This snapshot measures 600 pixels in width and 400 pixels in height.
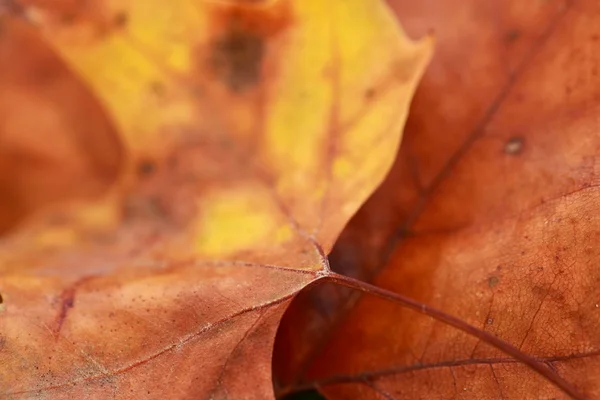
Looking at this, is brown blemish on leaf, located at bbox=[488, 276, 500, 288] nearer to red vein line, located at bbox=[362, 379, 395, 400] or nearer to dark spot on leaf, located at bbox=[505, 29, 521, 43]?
red vein line, located at bbox=[362, 379, 395, 400]

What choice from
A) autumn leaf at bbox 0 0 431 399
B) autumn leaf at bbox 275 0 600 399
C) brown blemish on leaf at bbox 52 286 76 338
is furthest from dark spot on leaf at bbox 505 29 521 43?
brown blemish on leaf at bbox 52 286 76 338

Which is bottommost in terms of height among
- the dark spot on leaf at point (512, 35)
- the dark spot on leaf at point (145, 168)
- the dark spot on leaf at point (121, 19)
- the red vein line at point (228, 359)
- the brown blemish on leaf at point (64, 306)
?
the red vein line at point (228, 359)

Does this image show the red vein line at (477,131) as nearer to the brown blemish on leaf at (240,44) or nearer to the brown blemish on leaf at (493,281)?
the brown blemish on leaf at (493,281)

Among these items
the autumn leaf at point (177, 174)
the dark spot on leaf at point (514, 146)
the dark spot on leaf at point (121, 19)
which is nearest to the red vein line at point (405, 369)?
the autumn leaf at point (177, 174)

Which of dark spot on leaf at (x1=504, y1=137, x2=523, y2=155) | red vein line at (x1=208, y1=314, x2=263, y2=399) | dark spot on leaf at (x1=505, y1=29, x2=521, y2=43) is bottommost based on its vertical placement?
red vein line at (x1=208, y1=314, x2=263, y2=399)

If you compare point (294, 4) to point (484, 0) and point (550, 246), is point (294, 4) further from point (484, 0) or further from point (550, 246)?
point (550, 246)
